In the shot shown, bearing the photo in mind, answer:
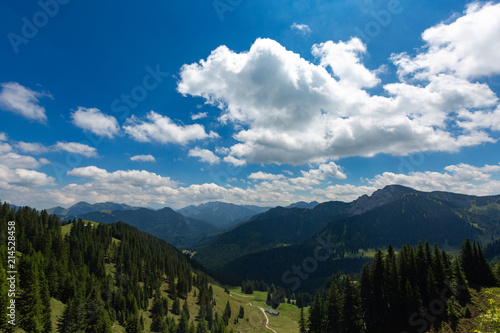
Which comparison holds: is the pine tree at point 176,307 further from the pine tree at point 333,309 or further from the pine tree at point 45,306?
the pine tree at point 333,309

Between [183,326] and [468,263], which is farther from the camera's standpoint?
[183,326]

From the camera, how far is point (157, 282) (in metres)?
142

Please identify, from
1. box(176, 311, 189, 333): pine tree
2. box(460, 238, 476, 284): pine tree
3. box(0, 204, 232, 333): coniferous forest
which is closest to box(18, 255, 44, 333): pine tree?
box(0, 204, 232, 333): coniferous forest

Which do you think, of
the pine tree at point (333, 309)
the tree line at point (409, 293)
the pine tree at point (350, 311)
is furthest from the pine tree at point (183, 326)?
the pine tree at point (350, 311)

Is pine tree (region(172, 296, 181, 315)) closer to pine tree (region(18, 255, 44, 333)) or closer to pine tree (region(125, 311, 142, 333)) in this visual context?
pine tree (region(125, 311, 142, 333))

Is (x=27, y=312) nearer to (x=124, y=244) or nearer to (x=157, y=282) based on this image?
(x=157, y=282)

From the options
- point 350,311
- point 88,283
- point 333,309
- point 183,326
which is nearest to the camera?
point 350,311

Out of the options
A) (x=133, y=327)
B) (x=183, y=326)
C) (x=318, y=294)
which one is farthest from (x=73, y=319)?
(x=318, y=294)

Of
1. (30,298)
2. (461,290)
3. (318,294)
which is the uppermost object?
(461,290)

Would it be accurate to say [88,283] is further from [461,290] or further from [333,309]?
[461,290]

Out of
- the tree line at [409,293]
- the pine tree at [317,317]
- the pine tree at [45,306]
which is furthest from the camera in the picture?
the pine tree at [317,317]

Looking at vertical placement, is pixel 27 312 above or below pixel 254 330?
above

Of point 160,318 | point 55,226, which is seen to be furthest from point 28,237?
point 160,318

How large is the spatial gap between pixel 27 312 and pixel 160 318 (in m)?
56.1
